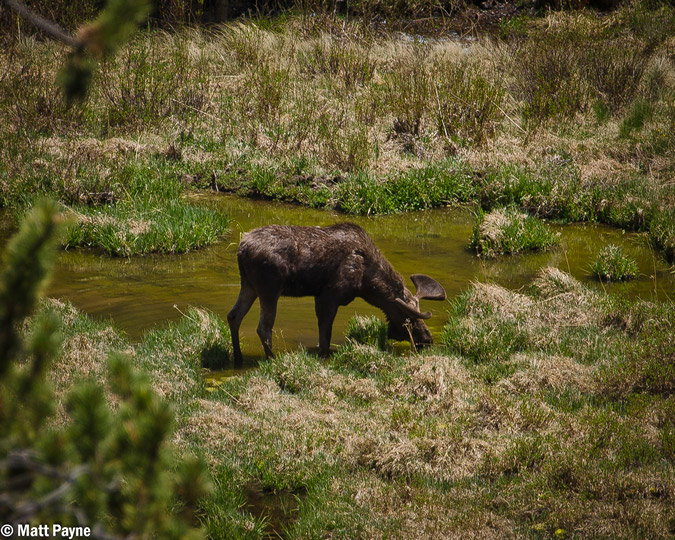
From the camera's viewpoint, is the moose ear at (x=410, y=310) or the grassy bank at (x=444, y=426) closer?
the grassy bank at (x=444, y=426)

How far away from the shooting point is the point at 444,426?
242 inches

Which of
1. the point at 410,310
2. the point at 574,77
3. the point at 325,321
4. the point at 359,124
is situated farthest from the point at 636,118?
the point at 325,321

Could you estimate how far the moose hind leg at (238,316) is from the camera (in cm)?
793

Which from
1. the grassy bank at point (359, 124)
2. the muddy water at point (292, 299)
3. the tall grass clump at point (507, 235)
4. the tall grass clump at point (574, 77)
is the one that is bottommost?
the muddy water at point (292, 299)

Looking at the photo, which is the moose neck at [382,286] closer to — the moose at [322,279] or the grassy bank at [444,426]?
the moose at [322,279]

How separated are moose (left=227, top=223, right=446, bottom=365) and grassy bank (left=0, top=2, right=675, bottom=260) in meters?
5.35

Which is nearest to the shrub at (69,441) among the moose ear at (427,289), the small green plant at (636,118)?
the moose ear at (427,289)

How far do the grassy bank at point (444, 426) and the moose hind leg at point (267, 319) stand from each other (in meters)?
0.40

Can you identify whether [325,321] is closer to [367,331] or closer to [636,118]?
[367,331]

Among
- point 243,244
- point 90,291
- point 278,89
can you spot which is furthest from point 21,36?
point 243,244

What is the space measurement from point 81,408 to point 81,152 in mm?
12520

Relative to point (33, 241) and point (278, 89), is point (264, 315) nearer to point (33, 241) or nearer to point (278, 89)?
point (33, 241)

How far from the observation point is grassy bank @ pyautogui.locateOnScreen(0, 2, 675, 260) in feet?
45.0

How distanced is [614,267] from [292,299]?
4698mm
